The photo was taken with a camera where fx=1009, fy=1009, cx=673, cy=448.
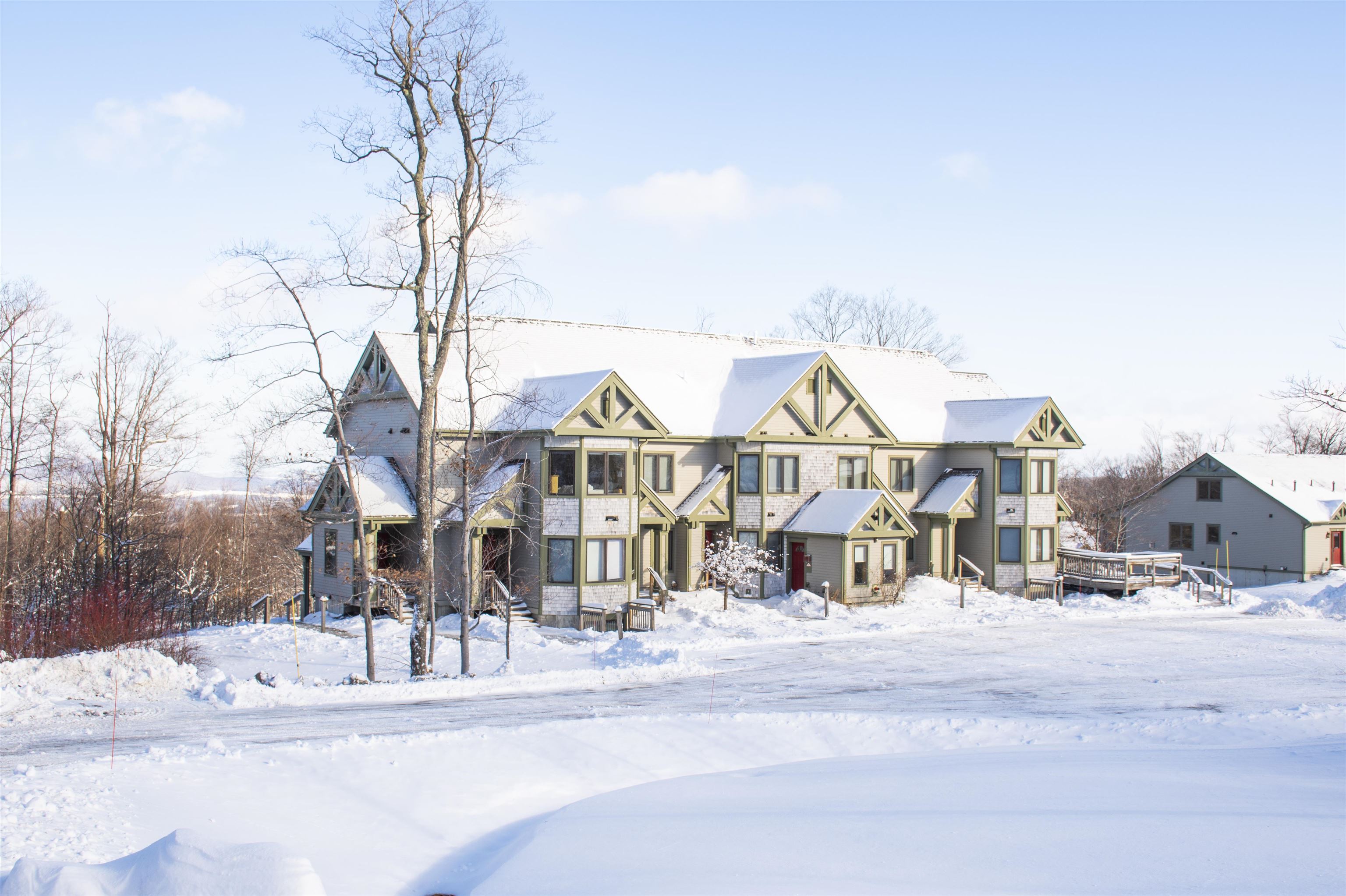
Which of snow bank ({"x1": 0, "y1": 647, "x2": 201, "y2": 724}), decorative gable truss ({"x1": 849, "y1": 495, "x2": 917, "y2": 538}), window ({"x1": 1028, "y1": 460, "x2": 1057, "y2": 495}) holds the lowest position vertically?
snow bank ({"x1": 0, "y1": 647, "x2": 201, "y2": 724})

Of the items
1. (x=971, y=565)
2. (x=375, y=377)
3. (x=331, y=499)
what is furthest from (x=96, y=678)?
(x=971, y=565)

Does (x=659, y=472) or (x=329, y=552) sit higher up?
(x=659, y=472)

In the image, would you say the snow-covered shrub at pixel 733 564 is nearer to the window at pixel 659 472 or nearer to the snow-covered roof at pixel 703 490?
the snow-covered roof at pixel 703 490

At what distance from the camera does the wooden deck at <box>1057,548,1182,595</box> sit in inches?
1668

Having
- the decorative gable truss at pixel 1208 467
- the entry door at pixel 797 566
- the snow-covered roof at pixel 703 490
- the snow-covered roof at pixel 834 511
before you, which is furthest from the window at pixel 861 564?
the decorative gable truss at pixel 1208 467

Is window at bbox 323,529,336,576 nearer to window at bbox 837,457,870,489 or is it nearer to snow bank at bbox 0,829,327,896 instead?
window at bbox 837,457,870,489

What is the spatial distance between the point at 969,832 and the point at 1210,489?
4947 cm

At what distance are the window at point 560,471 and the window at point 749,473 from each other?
8233 millimetres

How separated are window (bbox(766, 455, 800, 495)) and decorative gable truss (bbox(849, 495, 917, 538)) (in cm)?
325

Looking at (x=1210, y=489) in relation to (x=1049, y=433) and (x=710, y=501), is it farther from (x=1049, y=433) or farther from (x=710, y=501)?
(x=710, y=501)

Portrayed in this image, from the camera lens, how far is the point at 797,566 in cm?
3953

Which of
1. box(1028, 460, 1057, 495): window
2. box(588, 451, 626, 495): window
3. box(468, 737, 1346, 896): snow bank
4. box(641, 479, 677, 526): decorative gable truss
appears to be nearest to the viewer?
box(468, 737, 1346, 896): snow bank

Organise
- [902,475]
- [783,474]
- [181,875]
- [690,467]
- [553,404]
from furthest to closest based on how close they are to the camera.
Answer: [902,475], [783,474], [690,467], [553,404], [181,875]

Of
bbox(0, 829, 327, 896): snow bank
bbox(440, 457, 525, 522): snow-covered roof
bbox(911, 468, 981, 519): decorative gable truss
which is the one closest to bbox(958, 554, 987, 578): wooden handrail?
bbox(911, 468, 981, 519): decorative gable truss
